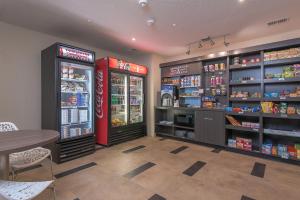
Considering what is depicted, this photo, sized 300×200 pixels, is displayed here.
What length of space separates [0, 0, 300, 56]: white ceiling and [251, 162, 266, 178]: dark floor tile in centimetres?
260

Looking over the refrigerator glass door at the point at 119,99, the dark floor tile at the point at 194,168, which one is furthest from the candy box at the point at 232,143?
the refrigerator glass door at the point at 119,99

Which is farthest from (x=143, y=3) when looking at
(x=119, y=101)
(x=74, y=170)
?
(x=74, y=170)

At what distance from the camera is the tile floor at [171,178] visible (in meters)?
2.00

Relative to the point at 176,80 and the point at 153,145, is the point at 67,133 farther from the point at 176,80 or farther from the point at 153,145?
the point at 176,80

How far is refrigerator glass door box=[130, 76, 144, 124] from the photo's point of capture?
4711 mm

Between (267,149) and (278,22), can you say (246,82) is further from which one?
(267,149)

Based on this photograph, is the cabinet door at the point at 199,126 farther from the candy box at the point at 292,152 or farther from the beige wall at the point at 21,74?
the beige wall at the point at 21,74

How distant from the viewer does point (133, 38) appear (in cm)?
379

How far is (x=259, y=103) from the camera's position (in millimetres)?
3590

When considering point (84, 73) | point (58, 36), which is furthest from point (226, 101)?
point (58, 36)

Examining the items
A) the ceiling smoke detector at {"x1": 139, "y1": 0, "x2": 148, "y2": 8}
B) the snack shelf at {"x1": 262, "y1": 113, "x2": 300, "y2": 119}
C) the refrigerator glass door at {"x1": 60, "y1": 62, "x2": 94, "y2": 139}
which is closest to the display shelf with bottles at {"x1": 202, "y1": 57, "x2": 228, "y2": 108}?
the snack shelf at {"x1": 262, "y1": 113, "x2": 300, "y2": 119}

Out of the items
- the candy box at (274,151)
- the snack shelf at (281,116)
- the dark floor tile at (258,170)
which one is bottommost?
the dark floor tile at (258,170)

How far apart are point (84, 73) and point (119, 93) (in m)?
1.06

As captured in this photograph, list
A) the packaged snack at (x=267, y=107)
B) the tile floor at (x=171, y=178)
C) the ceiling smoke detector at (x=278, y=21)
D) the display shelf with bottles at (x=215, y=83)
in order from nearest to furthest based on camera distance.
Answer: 1. the tile floor at (x=171, y=178)
2. the ceiling smoke detector at (x=278, y=21)
3. the packaged snack at (x=267, y=107)
4. the display shelf with bottles at (x=215, y=83)
